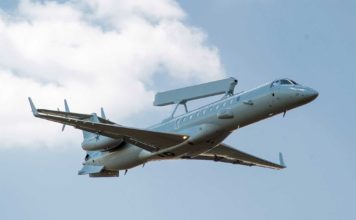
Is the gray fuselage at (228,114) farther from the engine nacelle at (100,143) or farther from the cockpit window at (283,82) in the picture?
the engine nacelle at (100,143)

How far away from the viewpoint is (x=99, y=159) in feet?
163

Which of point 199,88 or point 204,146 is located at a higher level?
point 199,88

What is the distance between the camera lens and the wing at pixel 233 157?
50.2 metres

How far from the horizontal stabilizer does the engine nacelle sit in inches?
142

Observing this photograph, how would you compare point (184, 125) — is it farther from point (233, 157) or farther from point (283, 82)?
point (233, 157)

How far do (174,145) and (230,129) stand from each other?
3.86 metres

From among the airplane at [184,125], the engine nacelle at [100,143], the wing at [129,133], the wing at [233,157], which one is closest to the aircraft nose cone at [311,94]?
the airplane at [184,125]

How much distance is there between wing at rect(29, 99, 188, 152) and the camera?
4244 cm

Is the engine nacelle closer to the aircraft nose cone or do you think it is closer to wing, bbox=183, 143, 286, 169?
wing, bbox=183, 143, 286, 169

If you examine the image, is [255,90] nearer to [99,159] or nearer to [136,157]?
[136,157]

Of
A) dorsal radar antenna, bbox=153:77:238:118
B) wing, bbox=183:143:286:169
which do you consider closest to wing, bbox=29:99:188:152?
dorsal radar antenna, bbox=153:77:238:118

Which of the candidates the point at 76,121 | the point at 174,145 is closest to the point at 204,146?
the point at 174,145

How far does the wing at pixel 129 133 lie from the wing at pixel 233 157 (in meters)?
5.87

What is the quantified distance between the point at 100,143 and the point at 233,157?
32.5 ft
